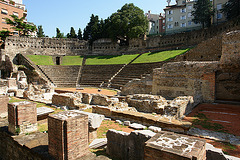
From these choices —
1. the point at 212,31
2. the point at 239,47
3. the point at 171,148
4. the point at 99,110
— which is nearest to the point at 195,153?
the point at 171,148

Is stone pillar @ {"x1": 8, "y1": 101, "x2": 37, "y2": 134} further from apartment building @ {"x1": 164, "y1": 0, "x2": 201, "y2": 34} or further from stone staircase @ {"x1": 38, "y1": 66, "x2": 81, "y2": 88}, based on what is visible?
apartment building @ {"x1": 164, "y1": 0, "x2": 201, "y2": 34}

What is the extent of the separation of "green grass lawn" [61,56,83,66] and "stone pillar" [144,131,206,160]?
37.9 metres

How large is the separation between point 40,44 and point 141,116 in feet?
148

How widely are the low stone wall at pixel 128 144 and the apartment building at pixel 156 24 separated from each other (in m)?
62.9

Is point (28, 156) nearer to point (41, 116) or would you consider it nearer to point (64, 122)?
point (64, 122)

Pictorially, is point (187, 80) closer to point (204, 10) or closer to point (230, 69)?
point (230, 69)

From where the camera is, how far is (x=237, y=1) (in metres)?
30.3

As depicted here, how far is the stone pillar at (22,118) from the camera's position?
5488mm

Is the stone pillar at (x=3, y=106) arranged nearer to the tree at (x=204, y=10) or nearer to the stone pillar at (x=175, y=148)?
the stone pillar at (x=175, y=148)

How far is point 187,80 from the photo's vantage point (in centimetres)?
1428

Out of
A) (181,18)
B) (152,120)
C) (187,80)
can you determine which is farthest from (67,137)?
(181,18)

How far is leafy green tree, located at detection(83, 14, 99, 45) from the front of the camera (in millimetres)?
48719

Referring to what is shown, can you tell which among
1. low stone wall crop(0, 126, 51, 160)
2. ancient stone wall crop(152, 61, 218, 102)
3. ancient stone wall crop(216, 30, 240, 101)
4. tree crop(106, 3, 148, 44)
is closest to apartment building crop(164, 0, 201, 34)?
tree crop(106, 3, 148, 44)

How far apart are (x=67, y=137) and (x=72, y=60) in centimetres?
3978
